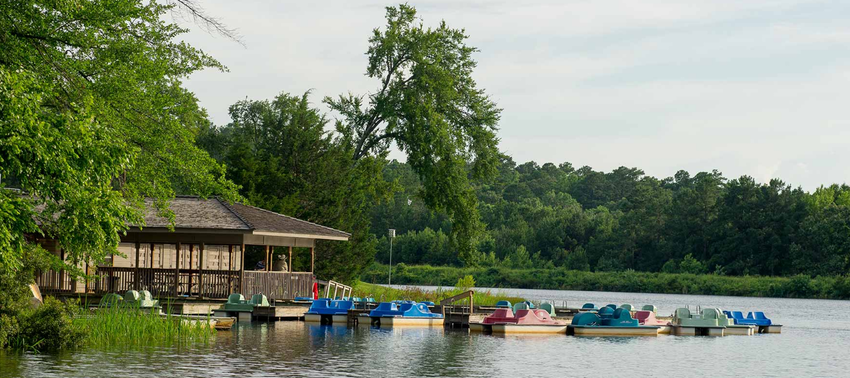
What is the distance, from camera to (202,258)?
34.0 m

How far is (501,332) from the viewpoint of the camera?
3088 cm

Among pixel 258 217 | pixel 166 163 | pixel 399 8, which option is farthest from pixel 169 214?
pixel 399 8

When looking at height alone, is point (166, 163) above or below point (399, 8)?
below

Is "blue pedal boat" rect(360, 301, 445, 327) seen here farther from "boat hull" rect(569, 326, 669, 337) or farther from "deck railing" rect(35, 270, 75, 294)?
"deck railing" rect(35, 270, 75, 294)

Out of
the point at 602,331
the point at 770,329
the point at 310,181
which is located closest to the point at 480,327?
the point at 602,331

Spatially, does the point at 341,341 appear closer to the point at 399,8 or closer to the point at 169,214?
the point at 169,214

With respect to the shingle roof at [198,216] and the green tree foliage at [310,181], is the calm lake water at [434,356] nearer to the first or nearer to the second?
the shingle roof at [198,216]

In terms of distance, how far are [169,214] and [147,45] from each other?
Answer: 4.27 meters

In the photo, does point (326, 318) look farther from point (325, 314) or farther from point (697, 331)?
point (697, 331)

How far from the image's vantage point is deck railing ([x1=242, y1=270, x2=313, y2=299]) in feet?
113

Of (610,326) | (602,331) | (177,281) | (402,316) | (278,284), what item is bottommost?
(602,331)

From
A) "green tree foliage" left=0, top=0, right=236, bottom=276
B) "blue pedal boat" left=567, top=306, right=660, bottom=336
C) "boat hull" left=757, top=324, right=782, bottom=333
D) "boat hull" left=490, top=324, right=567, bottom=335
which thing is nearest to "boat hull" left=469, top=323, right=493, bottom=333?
"boat hull" left=490, top=324, right=567, bottom=335

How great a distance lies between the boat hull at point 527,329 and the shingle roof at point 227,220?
788cm

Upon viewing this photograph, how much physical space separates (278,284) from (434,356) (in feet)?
45.7
